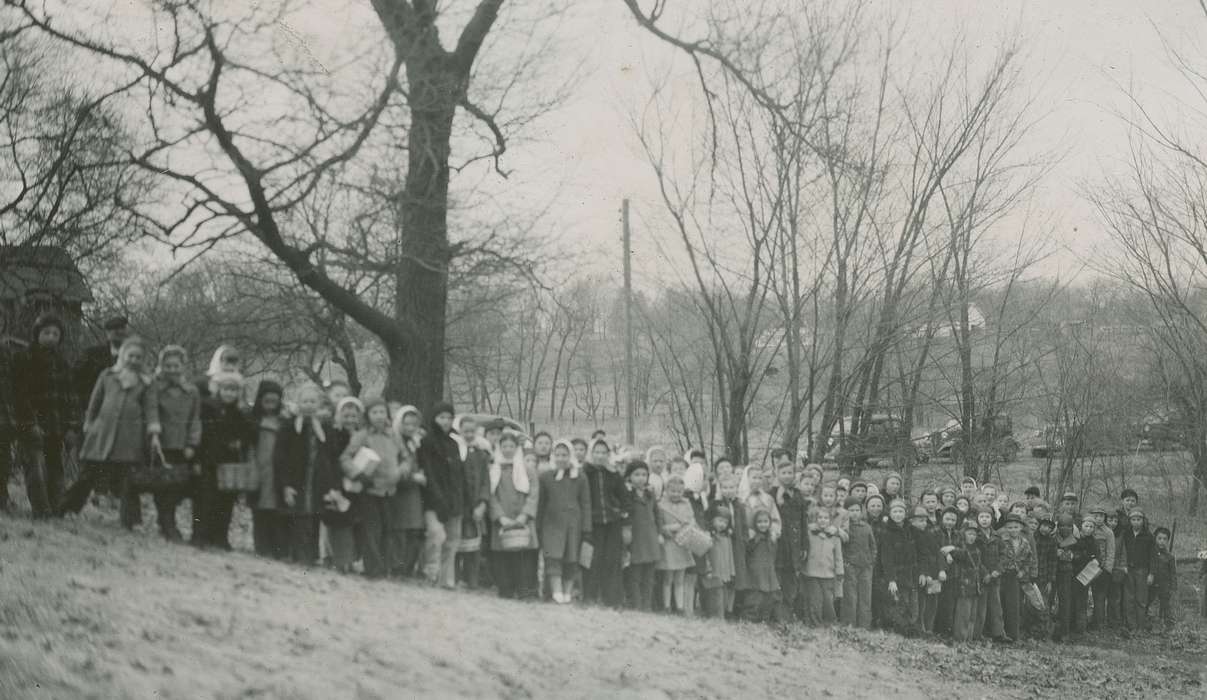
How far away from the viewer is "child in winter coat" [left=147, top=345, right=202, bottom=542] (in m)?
7.79

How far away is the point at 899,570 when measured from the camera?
37.9 ft

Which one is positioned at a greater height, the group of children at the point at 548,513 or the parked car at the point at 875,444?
the parked car at the point at 875,444

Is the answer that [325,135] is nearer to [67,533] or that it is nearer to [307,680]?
[67,533]

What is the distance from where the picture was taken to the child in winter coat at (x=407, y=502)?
8.59 m

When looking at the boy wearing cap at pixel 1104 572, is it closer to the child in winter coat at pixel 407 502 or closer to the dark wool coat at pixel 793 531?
the dark wool coat at pixel 793 531

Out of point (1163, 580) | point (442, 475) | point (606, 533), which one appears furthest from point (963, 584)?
point (442, 475)

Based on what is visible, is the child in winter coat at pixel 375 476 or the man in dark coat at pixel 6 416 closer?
the man in dark coat at pixel 6 416

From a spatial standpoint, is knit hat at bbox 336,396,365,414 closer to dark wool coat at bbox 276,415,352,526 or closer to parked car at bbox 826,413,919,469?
dark wool coat at bbox 276,415,352,526

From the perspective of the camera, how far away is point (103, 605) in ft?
18.5

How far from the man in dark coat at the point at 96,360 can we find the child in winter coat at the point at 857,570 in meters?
7.43

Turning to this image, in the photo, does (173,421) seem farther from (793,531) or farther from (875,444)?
(875,444)

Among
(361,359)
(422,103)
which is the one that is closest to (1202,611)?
(422,103)

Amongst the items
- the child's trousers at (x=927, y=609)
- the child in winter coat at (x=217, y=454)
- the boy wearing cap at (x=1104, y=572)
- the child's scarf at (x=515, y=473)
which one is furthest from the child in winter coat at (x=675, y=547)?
the boy wearing cap at (x=1104, y=572)

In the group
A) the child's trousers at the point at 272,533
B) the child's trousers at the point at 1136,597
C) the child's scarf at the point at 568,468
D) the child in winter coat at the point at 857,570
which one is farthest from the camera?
the child's trousers at the point at 1136,597
